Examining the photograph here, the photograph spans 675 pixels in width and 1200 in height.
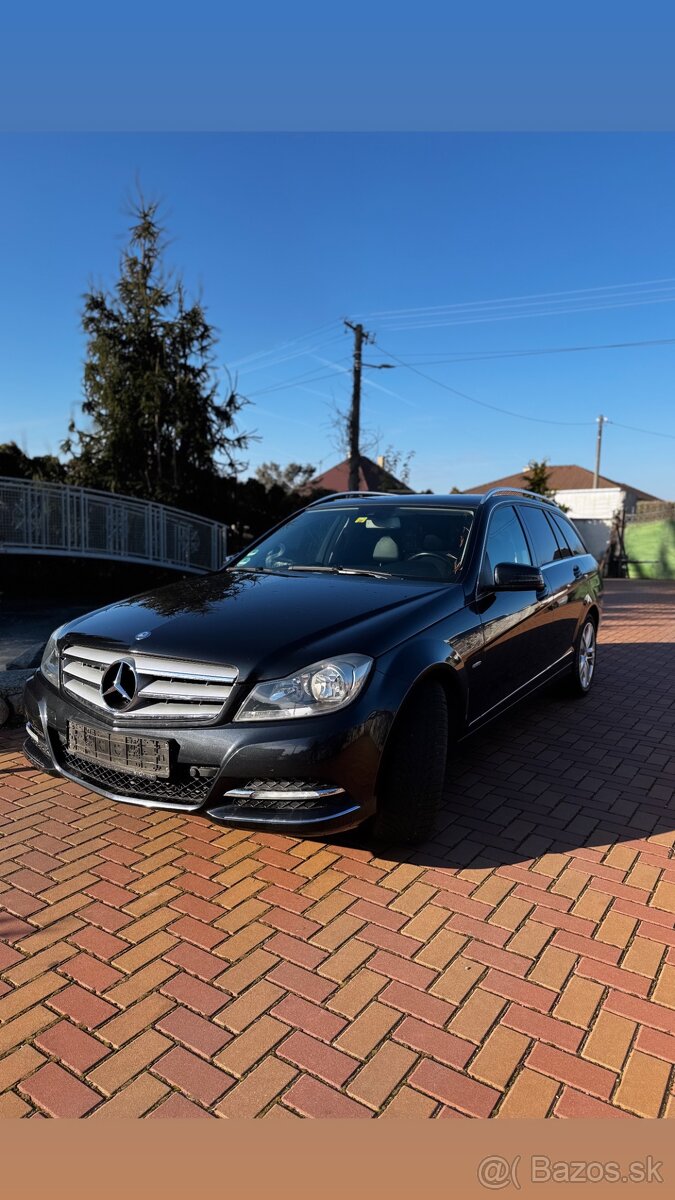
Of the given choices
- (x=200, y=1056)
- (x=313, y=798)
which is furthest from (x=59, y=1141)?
(x=313, y=798)

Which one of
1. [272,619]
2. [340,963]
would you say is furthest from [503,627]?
[340,963]

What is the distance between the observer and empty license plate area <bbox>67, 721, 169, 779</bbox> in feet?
8.80

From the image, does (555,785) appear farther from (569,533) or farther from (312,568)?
(569,533)

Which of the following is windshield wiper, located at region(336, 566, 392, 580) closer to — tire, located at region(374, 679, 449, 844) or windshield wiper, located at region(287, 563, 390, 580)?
windshield wiper, located at region(287, 563, 390, 580)

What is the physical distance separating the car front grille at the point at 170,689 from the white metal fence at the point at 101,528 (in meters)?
8.53

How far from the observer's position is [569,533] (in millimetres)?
5883

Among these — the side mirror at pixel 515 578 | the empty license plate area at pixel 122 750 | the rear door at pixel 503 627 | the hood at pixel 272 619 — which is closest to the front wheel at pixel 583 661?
the rear door at pixel 503 627

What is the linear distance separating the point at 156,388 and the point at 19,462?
318cm

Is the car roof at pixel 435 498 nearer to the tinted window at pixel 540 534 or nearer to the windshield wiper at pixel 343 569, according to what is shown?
the tinted window at pixel 540 534

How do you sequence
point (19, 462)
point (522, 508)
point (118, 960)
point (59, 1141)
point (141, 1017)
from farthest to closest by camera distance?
point (19, 462) → point (522, 508) → point (118, 960) → point (141, 1017) → point (59, 1141)

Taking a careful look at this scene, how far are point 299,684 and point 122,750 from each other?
2.49ft

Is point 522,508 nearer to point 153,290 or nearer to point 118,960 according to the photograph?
point 118,960

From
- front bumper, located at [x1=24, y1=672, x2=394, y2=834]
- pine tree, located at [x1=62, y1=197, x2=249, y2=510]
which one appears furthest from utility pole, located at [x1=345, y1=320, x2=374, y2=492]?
front bumper, located at [x1=24, y1=672, x2=394, y2=834]

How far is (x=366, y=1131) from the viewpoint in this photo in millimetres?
1731
